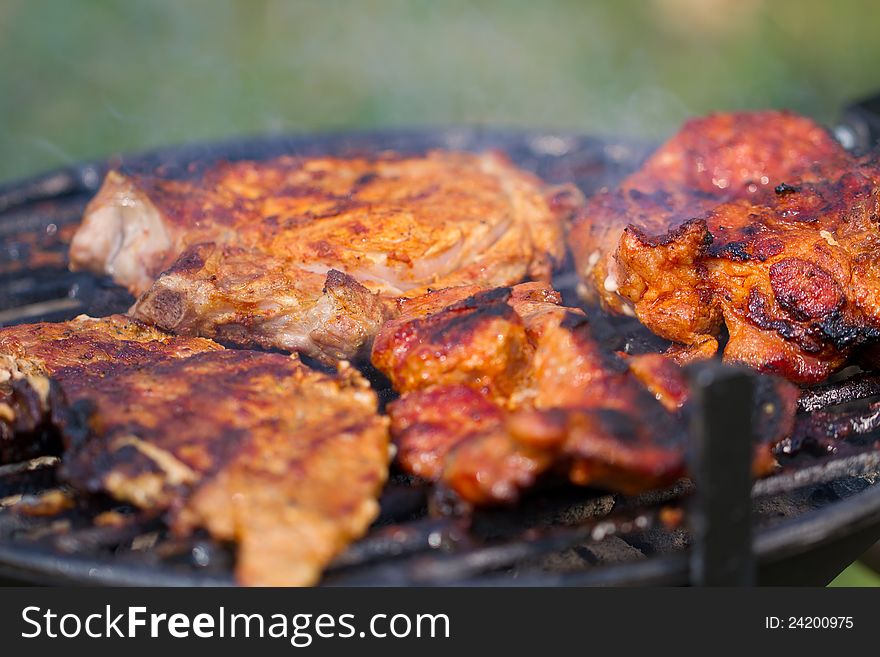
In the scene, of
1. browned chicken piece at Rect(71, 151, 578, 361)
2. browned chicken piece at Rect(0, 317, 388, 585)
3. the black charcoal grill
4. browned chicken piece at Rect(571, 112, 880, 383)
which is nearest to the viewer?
the black charcoal grill

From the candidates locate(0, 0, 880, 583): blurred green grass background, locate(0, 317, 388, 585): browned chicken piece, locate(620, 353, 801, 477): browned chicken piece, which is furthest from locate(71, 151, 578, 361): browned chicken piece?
locate(0, 0, 880, 583): blurred green grass background

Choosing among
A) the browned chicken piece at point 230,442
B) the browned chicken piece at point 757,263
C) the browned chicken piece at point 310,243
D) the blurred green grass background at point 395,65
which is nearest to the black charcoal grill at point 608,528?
the browned chicken piece at point 230,442

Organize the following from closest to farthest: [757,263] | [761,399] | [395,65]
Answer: [761,399] < [757,263] < [395,65]

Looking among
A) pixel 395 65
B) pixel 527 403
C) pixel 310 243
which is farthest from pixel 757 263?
pixel 395 65

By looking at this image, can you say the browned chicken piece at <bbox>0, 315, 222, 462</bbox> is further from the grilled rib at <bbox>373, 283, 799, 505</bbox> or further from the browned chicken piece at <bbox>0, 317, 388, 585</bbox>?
the grilled rib at <bbox>373, 283, 799, 505</bbox>

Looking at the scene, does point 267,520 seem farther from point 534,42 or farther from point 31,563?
point 534,42

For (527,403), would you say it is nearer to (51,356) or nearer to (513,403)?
(513,403)
